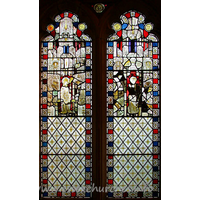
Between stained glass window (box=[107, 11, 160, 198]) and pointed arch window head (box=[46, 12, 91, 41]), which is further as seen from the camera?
pointed arch window head (box=[46, 12, 91, 41])

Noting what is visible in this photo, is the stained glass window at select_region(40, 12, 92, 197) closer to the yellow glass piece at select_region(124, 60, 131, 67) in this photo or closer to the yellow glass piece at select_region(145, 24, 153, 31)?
the yellow glass piece at select_region(124, 60, 131, 67)

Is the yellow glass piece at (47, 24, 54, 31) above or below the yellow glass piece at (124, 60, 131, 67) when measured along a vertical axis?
above

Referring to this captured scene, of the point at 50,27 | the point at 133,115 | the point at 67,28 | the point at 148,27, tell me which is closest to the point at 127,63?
the point at 148,27

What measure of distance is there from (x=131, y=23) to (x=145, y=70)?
660 mm

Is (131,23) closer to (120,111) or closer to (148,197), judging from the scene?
(120,111)

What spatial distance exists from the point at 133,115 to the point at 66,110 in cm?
88

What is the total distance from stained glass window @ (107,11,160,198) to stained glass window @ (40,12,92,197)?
305 millimetres

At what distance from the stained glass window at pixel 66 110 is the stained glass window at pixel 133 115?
12.0 inches

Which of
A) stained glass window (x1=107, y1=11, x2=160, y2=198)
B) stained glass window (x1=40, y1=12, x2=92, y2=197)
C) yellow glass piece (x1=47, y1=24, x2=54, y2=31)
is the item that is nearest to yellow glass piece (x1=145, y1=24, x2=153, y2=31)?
stained glass window (x1=107, y1=11, x2=160, y2=198)

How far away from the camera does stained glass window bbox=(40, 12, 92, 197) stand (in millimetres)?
2896

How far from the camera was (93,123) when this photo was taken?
9.46ft

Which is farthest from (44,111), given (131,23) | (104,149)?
(131,23)

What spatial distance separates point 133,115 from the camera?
9.58 feet

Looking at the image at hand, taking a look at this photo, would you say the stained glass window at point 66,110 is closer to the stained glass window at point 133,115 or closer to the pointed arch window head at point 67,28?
the pointed arch window head at point 67,28
